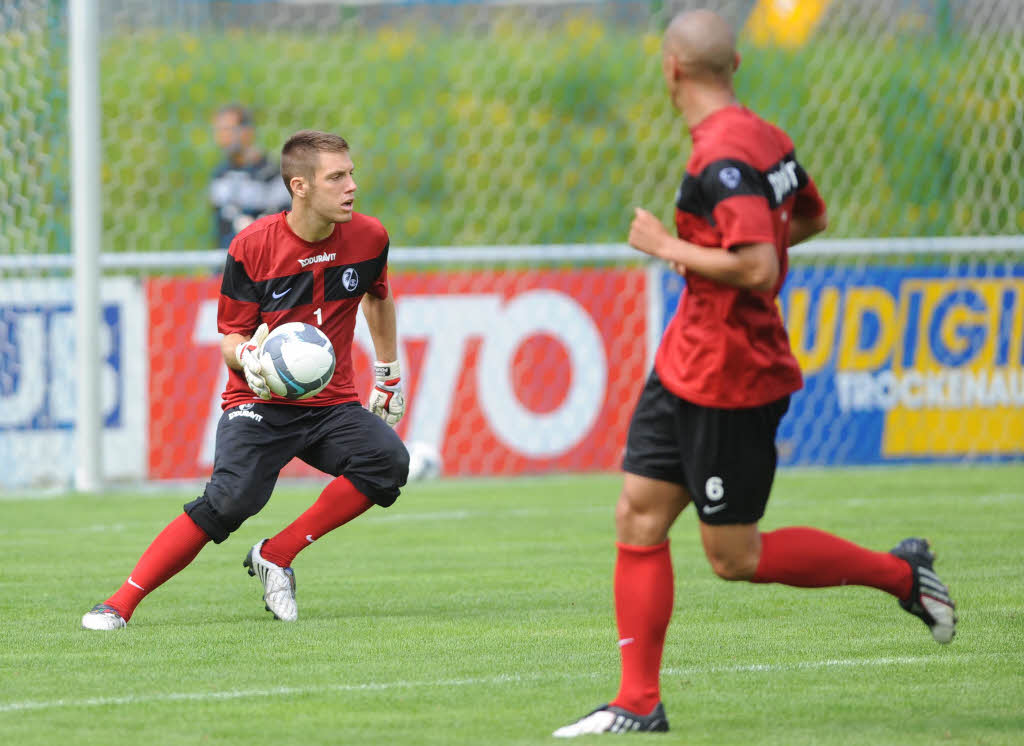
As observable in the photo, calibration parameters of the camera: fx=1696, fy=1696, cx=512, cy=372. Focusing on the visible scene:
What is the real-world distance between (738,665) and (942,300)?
7.03m

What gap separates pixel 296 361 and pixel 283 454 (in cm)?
47

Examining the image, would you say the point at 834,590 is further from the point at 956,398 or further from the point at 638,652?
the point at 956,398

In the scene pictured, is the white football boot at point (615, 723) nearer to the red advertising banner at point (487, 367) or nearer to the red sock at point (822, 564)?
the red sock at point (822, 564)

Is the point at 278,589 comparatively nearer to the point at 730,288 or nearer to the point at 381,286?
the point at 381,286

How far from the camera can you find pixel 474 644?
5660 millimetres

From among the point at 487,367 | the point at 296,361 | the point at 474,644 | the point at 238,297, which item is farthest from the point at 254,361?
the point at 487,367

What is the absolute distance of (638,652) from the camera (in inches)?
173

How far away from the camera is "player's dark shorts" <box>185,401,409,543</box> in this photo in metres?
6.05

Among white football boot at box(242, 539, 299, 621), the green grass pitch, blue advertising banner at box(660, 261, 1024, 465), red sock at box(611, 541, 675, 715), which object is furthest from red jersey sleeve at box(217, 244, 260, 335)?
blue advertising banner at box(660, 261, 1024, 465)

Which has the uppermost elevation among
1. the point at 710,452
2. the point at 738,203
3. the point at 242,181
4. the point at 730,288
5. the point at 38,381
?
the point at 738,203

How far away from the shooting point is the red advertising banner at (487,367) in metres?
10.9

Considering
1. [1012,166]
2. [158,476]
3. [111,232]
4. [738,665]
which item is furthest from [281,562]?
[111,232]

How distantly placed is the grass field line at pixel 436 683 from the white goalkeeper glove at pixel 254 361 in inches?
52.2

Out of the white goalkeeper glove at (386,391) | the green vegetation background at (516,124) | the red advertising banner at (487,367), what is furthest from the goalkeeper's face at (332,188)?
the green vegetation background at (516,124)
